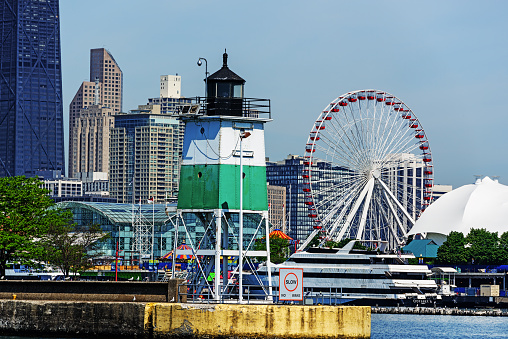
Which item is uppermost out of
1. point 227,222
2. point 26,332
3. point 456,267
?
point 227,222

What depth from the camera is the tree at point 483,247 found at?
176 m

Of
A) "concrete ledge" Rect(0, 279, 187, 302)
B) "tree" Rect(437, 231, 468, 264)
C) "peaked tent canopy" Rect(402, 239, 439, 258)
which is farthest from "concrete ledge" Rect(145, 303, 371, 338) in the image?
"peaked tent canopy" Rect(402, 239, 439, 258)

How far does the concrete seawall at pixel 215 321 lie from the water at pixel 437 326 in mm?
30262

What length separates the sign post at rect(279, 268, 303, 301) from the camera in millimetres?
46469

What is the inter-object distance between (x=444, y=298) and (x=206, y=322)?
3914 inches

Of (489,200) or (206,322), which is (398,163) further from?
(206,322)

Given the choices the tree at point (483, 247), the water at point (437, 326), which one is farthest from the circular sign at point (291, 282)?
the tree at point (483, 247)

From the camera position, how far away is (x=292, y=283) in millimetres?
46625

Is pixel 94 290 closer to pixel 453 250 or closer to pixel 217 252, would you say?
pixel 217 252

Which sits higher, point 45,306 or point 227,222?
point 227,222

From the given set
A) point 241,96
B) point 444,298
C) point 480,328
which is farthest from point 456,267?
point 241,96

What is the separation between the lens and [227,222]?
172 feet

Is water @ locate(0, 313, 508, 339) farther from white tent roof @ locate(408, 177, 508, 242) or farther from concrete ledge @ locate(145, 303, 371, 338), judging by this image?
white tent roof @ locate(408, 177, 508, 242)

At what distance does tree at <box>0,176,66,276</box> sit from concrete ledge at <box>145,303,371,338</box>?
24693 millimetres
